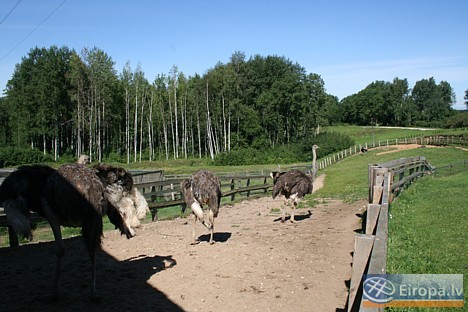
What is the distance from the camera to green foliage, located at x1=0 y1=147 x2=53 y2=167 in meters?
52.0

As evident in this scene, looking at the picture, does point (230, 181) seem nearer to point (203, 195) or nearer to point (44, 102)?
point (203, 195)

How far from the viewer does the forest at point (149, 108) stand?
55844mm

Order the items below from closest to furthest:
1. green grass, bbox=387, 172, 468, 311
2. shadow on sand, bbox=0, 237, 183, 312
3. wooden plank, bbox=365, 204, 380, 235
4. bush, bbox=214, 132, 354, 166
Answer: shadow on sand, bbox=0, 237, 183, 312, wooden plank, bbox=365, 204, 380, 235, green grass, bbox=387, 172, 468, 311, bush, bbox=214, 132, 354, 166

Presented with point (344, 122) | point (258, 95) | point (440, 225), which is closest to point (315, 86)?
point (258, 95)

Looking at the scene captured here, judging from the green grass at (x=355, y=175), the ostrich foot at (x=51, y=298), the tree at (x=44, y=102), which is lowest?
the green grass at (x=355, y=175)

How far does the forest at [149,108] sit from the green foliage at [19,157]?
172 centimetres

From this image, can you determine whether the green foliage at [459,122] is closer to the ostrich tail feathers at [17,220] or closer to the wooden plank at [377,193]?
the wooden plank at [377,193]

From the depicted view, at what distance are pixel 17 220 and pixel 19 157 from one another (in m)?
52.4

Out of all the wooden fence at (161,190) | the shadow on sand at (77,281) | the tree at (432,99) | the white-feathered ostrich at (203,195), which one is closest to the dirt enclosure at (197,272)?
the shadow on sand at (77,281)

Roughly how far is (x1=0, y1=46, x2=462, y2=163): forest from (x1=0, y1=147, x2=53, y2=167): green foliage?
5.65 ft

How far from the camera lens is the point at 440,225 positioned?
1035cm

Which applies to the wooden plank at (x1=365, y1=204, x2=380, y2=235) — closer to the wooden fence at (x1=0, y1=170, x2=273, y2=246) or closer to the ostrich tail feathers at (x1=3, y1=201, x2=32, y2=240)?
the ostrich tail feathers at (x1=3, y1=201, x2=32, y2=240)

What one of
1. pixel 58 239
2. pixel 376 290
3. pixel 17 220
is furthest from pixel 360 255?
pixel 17 220

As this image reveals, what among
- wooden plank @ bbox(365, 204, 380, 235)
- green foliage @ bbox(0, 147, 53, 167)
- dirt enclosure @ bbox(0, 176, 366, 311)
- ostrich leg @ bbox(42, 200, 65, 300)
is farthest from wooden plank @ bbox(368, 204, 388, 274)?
green foliage @ bbox(0, 147, 53, 167)
